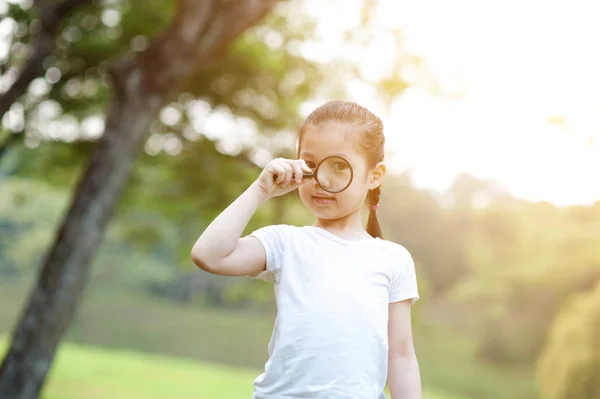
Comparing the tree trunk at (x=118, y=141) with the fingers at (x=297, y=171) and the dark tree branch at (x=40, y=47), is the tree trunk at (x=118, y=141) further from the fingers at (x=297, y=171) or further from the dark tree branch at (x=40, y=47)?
the fingers at (x=297, y=171)

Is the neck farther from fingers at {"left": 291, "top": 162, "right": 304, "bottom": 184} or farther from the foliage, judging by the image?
the foliage

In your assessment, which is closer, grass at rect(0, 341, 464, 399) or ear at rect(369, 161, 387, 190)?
ear at rect(369, 161, 387, 190)

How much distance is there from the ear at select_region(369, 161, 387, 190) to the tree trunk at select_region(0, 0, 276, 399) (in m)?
5.03

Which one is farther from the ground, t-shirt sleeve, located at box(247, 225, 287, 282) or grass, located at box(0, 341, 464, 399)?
t-shirt sleeve, located at box(247, 225, 287, 282)

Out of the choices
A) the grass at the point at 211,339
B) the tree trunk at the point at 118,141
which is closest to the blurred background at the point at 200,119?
the tree trunk at the point at 118,141

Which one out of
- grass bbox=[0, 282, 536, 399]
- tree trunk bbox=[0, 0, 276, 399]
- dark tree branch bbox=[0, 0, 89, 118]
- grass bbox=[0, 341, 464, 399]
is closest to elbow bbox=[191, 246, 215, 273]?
tree trunk bbox=[0, 0, 276, 399]

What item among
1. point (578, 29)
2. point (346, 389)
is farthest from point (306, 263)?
point (578, 29)

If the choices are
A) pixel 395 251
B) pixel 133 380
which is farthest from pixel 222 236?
pixel 133 380

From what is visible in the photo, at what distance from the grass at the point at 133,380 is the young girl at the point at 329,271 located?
10084 mm

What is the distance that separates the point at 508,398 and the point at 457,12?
65.4ft

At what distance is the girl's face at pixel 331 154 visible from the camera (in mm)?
2092

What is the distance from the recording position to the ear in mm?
2221

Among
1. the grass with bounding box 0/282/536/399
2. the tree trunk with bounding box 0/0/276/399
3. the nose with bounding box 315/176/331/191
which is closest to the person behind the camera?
the nose with bounding box 315/176/331/191

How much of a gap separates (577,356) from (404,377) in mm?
12201
